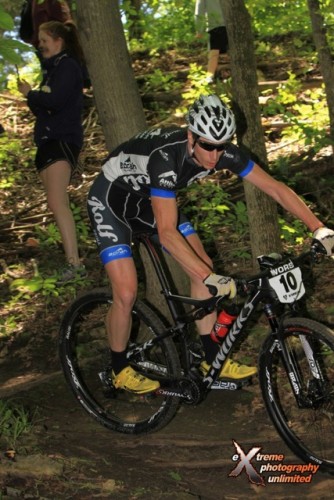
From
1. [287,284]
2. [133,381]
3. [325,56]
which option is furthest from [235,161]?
[325,56]

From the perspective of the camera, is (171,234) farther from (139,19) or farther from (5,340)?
(139,19)

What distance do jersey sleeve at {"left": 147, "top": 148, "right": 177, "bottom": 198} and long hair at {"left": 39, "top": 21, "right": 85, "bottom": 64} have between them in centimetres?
255

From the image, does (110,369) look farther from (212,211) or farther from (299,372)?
(212,211)

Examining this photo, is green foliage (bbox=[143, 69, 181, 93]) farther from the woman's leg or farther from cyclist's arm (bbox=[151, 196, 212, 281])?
cyclist's arm (bbox=[151, 196, 212, 281])

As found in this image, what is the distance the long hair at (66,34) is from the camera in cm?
598

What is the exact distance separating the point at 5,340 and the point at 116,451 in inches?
80.9

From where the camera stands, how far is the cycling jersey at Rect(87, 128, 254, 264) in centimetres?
401

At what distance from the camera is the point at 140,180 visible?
431 centimetres

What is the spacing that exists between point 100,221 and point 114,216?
0.33ft

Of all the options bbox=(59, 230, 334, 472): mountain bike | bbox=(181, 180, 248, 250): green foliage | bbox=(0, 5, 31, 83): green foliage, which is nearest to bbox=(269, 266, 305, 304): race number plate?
bbox=(59, 230, 334, 472): mountain bike

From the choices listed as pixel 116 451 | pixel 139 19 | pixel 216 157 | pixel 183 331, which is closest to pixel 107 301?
pixel 183 331

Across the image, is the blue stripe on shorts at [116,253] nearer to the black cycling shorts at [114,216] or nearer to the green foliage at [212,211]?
the black cycling shorts at [114,216]

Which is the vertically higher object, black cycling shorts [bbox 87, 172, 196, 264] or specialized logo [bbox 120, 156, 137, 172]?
specialized logo [bbox 120, 156, 137, 172]

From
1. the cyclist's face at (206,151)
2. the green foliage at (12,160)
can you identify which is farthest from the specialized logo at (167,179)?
the green foliage at (12,160)
